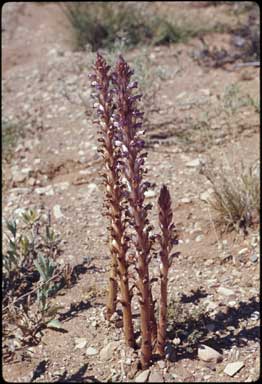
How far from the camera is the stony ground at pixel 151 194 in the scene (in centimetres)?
307

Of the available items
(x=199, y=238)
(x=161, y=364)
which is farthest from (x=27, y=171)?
(x=161, y=364)

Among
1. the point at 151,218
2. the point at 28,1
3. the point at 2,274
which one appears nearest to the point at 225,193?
the point at 151,218

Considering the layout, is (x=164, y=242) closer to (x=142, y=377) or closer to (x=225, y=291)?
(x=142, y=377)

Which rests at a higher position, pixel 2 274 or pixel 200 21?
pixel 200 21

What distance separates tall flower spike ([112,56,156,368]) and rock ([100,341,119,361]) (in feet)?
1.29

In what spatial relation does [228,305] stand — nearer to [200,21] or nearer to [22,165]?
[22,165]

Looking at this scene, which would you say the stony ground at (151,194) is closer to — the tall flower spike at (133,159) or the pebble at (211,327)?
the pebble at (211,327)

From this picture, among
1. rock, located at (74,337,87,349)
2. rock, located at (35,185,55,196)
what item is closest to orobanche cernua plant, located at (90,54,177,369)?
rock, located at (74,337,87,349)

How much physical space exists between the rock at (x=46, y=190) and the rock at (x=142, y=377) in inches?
88.1

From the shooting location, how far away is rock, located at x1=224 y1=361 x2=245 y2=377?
2947mm

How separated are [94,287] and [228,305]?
31.0 inches

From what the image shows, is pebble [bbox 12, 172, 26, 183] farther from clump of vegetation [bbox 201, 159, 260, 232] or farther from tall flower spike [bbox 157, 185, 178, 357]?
tall flower spike [bbox 157, 185, 178, 357]

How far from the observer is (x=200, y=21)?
7.89 meters

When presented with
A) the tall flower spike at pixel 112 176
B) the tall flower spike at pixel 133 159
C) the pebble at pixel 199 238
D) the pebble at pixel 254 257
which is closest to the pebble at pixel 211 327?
the tall flower spike at pixel 112 176
